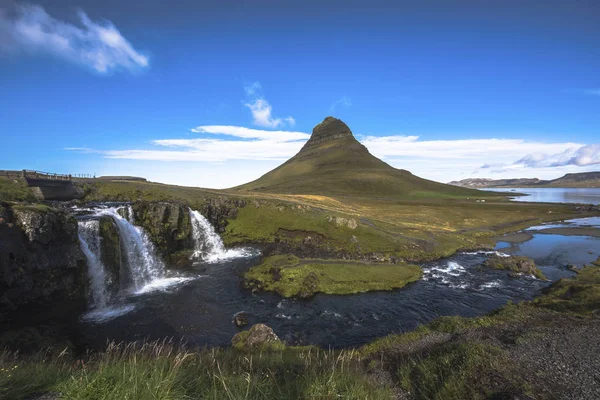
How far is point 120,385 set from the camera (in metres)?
7.33

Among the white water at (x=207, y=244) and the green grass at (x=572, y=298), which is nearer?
the green grass at (x=572, y=298)

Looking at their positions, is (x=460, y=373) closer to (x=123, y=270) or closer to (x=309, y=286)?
(x=309, y=286)

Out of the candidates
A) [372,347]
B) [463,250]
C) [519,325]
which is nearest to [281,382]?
[372,347]

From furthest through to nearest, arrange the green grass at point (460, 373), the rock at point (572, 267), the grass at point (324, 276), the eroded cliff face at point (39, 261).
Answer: the rock at point (572, 267)
the grass at point (324, 276)
the eroded cliff face at point (39, 261)
the green grass at point (460, 373)

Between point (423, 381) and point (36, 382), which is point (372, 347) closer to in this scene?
point (423, 381)

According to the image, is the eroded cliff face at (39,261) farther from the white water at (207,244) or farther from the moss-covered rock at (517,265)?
the moss-covered rock at (517,265)

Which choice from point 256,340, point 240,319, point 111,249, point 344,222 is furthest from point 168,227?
point 256,340

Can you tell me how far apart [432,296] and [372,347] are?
54.7 feet

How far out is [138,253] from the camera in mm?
41812

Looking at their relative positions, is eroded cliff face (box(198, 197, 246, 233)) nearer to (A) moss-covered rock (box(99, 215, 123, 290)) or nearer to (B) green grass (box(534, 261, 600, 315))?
(A) moss-covered rock (box(99, 215, 123, 290))

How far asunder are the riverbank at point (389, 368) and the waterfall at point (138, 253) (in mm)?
22930

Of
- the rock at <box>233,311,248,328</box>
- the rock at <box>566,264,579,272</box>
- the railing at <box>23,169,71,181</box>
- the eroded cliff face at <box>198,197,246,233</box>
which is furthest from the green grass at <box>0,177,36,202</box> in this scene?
the rock at <box>566,264,579,272</box>

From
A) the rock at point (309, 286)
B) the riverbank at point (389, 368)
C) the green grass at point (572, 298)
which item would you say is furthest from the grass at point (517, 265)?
the rock at point (309, 286)

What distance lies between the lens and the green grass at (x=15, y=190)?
133 ft
